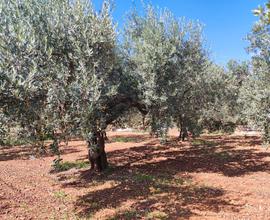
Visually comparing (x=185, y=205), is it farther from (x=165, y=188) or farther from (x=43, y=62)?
(x=43, y=62)

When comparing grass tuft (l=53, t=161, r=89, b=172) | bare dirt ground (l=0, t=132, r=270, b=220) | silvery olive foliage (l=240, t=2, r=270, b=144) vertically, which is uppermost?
silvery olive foliage (l=240, t=2, r=270, b=144)

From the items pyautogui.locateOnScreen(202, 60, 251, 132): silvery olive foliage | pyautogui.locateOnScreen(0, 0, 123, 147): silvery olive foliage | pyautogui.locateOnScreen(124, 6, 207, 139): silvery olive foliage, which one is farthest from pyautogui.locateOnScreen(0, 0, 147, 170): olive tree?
pyautogui.locateOnScreen(202, 60, 251, 132): silvery olive foliage

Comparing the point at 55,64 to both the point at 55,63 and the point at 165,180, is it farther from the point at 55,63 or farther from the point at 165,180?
the point at 165,180

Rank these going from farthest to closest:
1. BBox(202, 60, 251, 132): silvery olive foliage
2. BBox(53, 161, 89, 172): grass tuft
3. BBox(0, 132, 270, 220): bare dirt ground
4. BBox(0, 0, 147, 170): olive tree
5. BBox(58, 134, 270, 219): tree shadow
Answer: BBox(202, 60, 251, 132): silvery olive foliage < BBox(53, 161, 89, 172): grass tuft < BBox(58, 134, 270, 219): tree shadow < BBox(0, 132, 270, 220): bare dirt ground < BBox(0, 0, 147, 170): olive tree

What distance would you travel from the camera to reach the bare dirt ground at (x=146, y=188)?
11.4 metres

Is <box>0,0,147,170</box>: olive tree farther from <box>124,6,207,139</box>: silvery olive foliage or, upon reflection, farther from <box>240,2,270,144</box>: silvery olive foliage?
<box>240,2,270,144</box>: silvery olive foliage

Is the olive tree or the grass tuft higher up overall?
the olive tree

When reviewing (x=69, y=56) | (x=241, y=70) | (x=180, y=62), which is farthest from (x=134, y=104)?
(x=241, y=70)

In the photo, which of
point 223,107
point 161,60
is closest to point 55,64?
point 161,60

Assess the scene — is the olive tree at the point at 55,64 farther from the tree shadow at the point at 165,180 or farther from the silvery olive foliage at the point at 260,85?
the silvery olive foliage at the point at 260,85

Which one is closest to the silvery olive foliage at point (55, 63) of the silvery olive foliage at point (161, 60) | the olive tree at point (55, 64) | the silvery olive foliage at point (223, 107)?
the olive tree at point (55, 64)

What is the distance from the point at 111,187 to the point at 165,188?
8.50 ft

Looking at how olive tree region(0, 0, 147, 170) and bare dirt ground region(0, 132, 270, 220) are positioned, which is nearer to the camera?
olive tree region(0, 0, 147, 170)

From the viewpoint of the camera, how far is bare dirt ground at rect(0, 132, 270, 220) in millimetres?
11391
